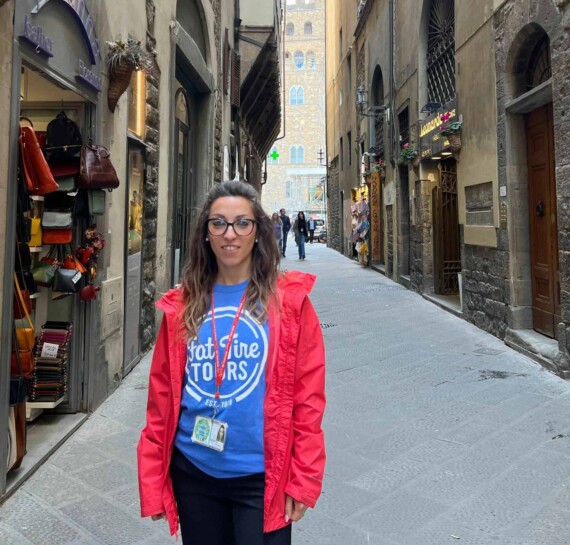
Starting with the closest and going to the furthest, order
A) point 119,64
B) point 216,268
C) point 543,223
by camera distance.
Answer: point 216,268 < point 119,64 < point 543,223

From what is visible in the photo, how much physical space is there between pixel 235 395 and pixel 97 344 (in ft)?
9.98

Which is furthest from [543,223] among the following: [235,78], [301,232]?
[301,232]

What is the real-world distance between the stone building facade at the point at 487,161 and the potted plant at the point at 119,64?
12.9 ft

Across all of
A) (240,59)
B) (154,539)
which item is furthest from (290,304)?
(240,59)

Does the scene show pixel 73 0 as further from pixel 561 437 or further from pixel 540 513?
pixel 561 437

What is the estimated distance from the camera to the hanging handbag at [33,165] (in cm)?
305

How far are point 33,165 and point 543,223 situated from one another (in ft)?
17.4

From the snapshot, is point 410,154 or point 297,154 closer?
point 410,154

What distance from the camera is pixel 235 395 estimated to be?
1494 mm

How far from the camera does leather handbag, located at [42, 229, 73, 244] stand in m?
3.71

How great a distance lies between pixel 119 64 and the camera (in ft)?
13.8

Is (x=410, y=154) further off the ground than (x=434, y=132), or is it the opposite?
(x=434, y=132)

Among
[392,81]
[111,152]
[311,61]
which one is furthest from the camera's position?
[311,61]

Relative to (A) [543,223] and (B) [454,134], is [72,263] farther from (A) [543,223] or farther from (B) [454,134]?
(B) [454,134]
